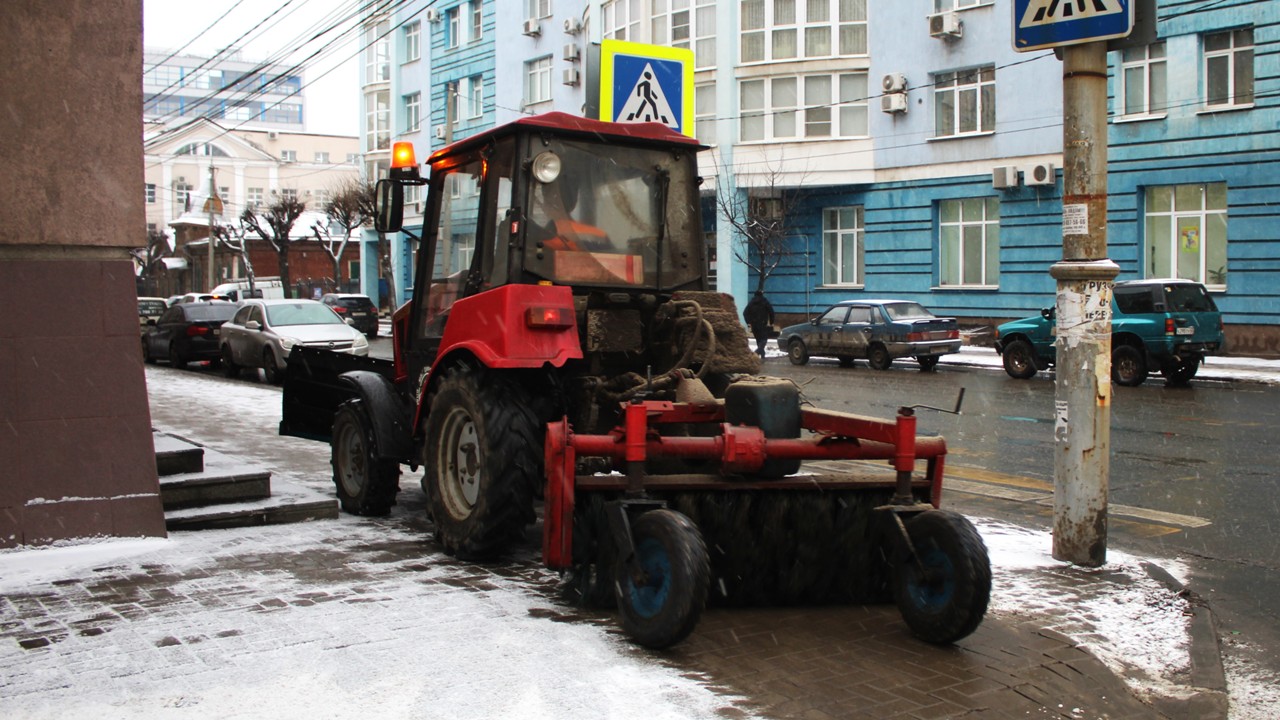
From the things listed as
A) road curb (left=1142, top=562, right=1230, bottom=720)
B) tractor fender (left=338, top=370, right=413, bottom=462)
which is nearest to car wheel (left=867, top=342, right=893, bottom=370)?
tractor fender (left=338, top=370, right=413, bottom=462)

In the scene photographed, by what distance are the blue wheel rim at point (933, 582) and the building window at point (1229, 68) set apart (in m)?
23.4

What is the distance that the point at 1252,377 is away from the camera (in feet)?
69.4

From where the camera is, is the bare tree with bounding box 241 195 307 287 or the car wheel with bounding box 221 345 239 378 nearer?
the car wheel with bounding box 221 345 239 378

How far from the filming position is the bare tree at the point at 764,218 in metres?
33.8

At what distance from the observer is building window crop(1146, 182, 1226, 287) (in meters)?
25.8

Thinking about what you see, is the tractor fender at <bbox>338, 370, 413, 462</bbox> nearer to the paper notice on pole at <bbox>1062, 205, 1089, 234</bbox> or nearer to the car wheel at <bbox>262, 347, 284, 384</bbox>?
the paper notice on pole at <bbox>1062, 205, 1089, 234</bbox>

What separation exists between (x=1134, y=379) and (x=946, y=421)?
677 centimetres

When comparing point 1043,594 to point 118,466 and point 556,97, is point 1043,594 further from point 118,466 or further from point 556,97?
point 556,97

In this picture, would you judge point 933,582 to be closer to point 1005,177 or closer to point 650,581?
point 650,581

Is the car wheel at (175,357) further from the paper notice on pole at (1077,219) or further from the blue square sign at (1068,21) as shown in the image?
the paper notice on pole at (1077,219)

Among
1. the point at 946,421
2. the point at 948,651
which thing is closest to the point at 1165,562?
the point at 948,651

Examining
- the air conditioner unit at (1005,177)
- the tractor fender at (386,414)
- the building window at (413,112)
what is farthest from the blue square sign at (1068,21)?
the building window at (413,112)

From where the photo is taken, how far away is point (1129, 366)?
20125 millimetres

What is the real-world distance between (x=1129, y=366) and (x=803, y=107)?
54.9 ft
